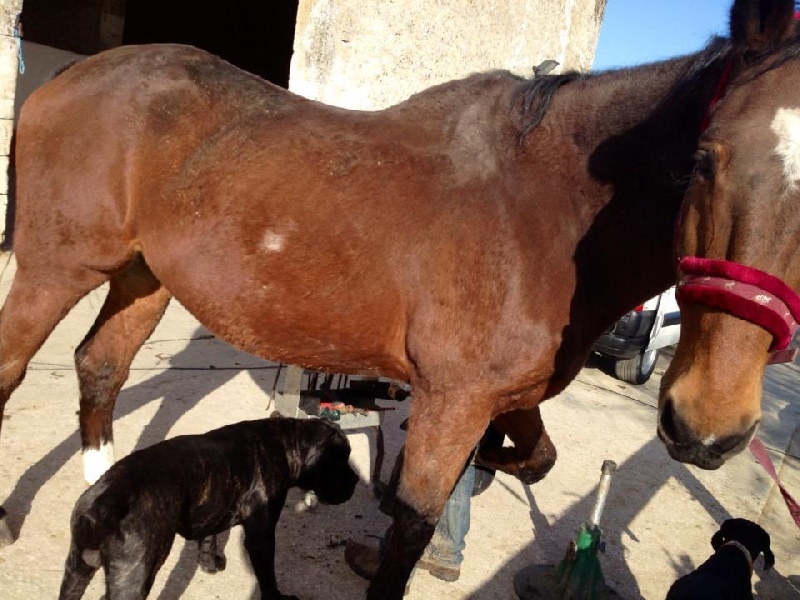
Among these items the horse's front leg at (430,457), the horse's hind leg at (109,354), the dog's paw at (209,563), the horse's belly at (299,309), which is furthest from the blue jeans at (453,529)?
the horse's hind leg at (109,354)

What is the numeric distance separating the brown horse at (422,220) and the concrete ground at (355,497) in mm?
828

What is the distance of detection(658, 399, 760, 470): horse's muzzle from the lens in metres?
1.45

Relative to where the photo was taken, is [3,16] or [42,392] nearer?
[42,392]

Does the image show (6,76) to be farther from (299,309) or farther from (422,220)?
(422,220)

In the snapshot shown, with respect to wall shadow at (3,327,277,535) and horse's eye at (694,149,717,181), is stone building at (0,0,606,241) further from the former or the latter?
horse's eye at (694,149,717,181)

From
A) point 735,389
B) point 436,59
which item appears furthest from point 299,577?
point 436,59

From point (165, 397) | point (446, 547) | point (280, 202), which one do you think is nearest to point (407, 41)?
point (165, 397)

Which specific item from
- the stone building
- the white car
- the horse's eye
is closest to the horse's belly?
the horse's eye

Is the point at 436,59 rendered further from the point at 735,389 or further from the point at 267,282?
the point at 735,389

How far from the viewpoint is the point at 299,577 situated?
2785mm

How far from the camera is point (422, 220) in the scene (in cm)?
209

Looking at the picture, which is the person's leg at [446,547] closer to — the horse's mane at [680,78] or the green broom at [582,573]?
the green broom at [582,573]

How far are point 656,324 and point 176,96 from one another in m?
5.66

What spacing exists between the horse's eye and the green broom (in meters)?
1.65
